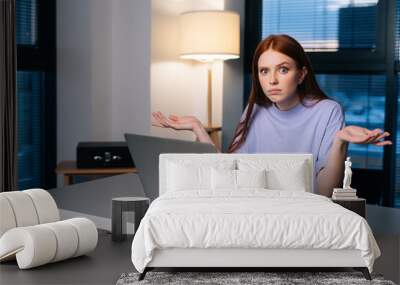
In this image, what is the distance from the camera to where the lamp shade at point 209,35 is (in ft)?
21.9

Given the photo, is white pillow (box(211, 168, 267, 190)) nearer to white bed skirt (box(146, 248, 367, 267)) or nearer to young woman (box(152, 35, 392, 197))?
white bed skirt (box(146, 248, 367, 267))

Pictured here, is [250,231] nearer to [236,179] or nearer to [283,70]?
[236,179]

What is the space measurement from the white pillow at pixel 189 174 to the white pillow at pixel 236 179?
63mm

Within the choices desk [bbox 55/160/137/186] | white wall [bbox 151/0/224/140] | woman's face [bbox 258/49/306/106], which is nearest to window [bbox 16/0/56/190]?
desk [bbox 55/160/137/186]

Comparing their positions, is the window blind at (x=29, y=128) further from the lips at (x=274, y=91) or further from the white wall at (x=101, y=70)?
the lips at (x=274, y=91)

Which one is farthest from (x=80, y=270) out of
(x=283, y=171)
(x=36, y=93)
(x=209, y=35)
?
(x=36, y=93)

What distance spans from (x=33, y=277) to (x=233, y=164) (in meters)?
1.68

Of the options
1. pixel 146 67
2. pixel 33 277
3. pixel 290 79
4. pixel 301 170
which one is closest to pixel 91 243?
pixel 33 277

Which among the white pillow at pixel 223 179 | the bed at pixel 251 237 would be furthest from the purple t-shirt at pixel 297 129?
the bed at pixel 251 237

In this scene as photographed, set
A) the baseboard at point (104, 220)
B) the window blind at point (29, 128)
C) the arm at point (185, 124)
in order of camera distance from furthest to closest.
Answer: the window blind at point (29, 128) < the arm at point (185, 124) < the baseboard at point (104, 220)

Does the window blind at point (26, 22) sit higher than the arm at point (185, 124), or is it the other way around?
the window blind at point (26, 22)

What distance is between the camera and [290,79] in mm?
6094

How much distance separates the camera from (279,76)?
6.09 meters

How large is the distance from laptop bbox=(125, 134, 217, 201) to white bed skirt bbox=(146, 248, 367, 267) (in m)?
1.52
